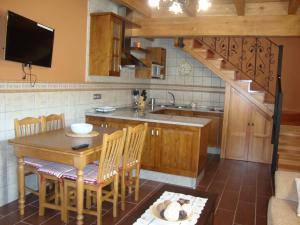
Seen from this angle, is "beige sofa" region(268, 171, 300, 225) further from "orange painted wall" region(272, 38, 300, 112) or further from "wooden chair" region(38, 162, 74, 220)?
"orange painted wall" region(272, 38, 300, 112)

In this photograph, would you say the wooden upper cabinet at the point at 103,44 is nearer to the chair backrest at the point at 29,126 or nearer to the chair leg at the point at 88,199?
the chair backrest at the point at 29,126

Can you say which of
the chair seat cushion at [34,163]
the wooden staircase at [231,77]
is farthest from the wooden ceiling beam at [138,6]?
the chair seat cushion at [34,163]

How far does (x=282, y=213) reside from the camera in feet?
7.34

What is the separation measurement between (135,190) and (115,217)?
1.75 feet

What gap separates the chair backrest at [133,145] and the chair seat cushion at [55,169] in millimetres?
584

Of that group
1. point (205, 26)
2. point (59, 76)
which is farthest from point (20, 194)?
point (205, 26)

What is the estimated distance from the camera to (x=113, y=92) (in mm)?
5031

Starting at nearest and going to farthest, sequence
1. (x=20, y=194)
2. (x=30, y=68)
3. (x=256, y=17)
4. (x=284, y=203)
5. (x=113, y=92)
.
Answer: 1. (x=284, y=203)
2. (x=20, y=194)
3. (x=30, y=68)
4. (x=256, y=17)
5. (x=113, y=92)

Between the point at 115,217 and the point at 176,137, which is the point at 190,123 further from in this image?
the point at 115,217

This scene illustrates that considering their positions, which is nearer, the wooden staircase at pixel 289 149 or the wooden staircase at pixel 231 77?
the wooden staircase at pixel 289 149

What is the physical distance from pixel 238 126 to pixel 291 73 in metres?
2.07

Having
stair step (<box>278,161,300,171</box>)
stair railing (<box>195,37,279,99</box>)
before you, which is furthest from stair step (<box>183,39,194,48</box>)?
stair step (<box>278,161,300,171</box>)

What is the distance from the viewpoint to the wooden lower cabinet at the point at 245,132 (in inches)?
206

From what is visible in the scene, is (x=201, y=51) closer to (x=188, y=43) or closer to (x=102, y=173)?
(x=188, y=43)
